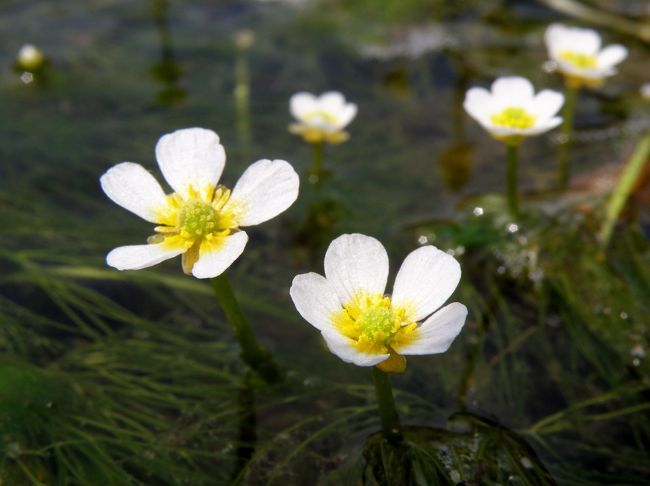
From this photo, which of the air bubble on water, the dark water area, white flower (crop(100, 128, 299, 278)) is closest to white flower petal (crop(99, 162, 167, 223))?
white flower (crop(100, 128, 299, 278))

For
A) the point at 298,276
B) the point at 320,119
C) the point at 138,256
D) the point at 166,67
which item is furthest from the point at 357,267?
the point at 166,67

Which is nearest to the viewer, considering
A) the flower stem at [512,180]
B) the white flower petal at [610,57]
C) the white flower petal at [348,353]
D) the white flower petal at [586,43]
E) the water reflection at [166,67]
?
the white flower petal at [348,353]

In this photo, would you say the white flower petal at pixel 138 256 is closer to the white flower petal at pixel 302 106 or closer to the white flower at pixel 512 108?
the white flower at pixel 512 108

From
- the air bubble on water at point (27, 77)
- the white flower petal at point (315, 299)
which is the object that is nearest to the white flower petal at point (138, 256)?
the white flower petal at point (315, 299)

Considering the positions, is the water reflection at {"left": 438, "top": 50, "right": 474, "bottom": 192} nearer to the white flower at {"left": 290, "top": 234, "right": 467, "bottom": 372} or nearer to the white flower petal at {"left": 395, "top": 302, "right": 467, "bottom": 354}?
the white flower at {"left": 290, "top": 234, "right": 467, "bottom": 372}

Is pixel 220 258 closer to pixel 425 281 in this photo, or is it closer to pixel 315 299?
pixel 315 299

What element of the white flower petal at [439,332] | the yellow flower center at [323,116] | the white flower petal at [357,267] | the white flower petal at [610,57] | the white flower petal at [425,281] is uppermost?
the white flower petal at [610,57]
